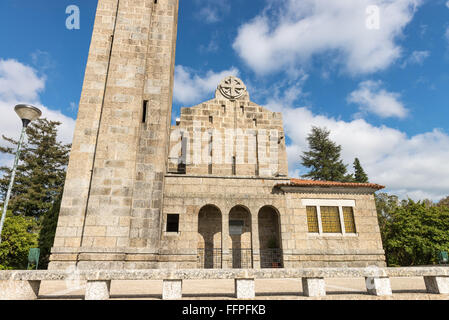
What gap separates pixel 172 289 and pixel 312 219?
12591mm

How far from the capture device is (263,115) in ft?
74.5

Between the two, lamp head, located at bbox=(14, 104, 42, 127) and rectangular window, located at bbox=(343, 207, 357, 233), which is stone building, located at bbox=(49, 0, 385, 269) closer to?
rectangular window, located at bbox=(343, 207, 357, 233)

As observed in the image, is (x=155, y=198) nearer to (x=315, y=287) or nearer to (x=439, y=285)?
(x=315, y=287)

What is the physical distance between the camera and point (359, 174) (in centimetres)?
4316

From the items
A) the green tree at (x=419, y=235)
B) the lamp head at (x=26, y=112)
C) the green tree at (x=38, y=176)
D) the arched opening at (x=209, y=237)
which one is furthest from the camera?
the green tree at (x=38, y=176)

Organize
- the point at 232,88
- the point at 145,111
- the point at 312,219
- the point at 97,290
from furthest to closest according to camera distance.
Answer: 1. the point at 232,88
2. the point at 312,219
3. the point at 145,111
4. the point at 97,290

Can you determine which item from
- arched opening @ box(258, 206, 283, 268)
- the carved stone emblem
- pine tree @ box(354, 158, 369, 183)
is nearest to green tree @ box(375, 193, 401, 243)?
pine tree @ box(354, 158, 369, 183)

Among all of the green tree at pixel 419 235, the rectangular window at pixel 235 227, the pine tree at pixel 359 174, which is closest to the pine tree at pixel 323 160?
the pine tree at pixel 359 174

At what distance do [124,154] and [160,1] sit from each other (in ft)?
35.9

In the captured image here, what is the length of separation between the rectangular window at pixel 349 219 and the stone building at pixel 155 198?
0.21 ft

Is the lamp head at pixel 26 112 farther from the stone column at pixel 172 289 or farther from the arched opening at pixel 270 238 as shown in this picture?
the arched opening at pixel 270 238

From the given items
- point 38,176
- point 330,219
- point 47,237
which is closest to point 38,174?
point 38,176

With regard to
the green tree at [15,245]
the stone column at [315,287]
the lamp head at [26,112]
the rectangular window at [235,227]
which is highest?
the lamp head at [26,112]

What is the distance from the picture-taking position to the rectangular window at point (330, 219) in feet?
53.2
